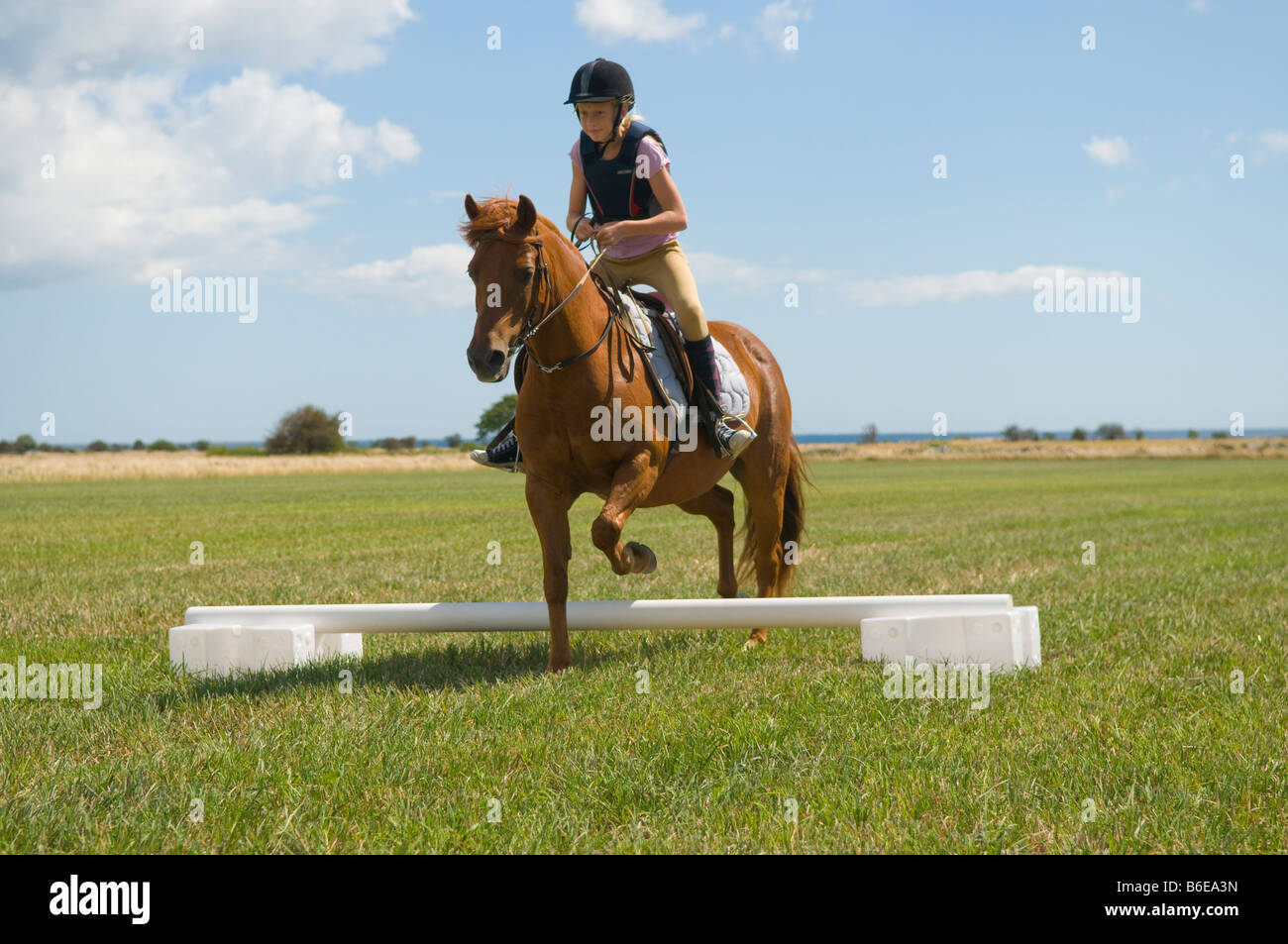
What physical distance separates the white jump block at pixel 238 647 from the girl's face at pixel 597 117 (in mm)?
3335

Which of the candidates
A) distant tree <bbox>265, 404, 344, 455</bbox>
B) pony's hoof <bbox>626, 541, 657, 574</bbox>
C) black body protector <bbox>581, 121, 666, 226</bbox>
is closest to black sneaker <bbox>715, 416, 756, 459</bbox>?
pony's hoof <bbox>626, 541, 657, 574</bbox>

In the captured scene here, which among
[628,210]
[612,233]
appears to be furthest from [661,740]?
[628,210]

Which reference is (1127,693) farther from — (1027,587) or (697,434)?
(1027,587)

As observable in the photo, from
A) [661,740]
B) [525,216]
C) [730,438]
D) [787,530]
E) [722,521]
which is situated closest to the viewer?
[661,740]

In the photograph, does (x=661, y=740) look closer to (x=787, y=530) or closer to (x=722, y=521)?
(x=722, y=521)

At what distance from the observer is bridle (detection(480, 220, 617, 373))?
5086 mm

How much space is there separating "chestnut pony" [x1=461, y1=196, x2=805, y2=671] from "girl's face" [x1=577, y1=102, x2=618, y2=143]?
0.70 metres

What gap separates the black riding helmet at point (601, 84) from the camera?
573 centimetres

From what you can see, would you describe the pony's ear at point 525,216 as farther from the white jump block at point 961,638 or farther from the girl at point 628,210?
the white jump block at point 961,638

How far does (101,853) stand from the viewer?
3164 millimetres

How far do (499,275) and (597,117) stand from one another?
4.64ft

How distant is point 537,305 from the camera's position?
17.3 ft

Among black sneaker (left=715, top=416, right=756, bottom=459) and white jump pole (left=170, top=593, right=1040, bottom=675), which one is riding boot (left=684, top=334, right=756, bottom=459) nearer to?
black sneaker (left=715, top=416, right=756, bottom=459)

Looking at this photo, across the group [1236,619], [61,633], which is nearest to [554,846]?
[61,633]
